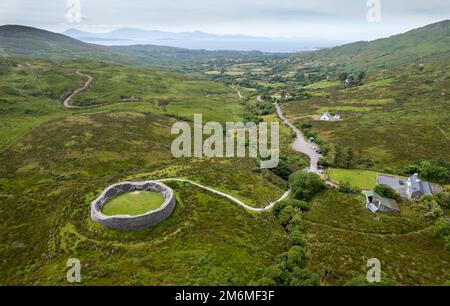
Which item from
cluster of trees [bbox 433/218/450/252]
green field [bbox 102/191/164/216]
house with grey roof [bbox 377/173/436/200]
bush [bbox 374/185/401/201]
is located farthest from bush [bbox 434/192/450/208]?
green field [bbox 102/191/164/216]

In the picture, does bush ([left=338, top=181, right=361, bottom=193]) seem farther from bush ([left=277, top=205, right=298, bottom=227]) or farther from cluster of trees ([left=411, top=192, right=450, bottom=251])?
bush ([left=277, top=205, right=298, bottom=227])

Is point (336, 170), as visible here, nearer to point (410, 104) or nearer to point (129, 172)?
point (129, 172)

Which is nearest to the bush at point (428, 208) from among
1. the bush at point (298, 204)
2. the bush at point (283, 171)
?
the bush at point (298, 204)

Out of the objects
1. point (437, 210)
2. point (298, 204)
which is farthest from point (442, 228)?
point (298, 204)

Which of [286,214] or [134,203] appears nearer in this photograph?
[134,203]

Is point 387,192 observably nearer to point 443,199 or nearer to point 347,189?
point 347,189

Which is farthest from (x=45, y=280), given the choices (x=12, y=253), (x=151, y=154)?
(x=151, y=154)

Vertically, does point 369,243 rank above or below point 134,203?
below
